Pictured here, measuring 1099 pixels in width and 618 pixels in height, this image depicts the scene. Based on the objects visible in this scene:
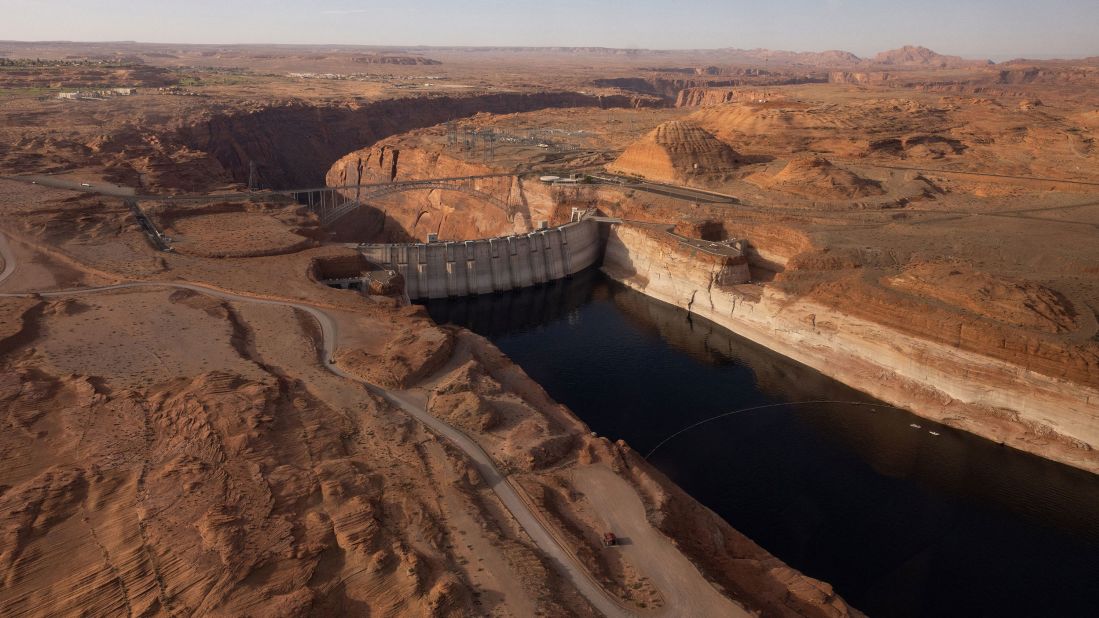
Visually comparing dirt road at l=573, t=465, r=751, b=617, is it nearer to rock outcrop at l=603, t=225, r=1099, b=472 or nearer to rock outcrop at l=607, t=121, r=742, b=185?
rock outcrop at l=603, t=225, r=1099, b=472

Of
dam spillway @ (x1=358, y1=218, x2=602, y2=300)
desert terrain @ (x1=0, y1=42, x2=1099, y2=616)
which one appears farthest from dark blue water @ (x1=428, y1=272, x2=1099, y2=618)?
dam spillway @ (x1=358, y1=218, x2=602, y2=300)

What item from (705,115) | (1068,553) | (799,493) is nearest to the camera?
(1068,553)

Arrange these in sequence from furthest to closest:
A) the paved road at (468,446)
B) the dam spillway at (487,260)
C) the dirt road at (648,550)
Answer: the dam spillway at (487,260) → the paved road at (468,446) → the dirt road at (648,550)

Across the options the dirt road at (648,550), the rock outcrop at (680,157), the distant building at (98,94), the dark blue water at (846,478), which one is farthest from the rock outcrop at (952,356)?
the distant building at (98,94)

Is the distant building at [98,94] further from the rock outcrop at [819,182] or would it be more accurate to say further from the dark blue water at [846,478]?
the rock outcrop at [819,182]

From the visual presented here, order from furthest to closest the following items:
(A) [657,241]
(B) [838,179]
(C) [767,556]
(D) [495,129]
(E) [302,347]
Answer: (D) [495,129], (B) [838,179], (A) [657,241], (E) [302,347], (C) [767,556]

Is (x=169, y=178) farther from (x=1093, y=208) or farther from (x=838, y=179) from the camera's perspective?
(x=1093, y=208)

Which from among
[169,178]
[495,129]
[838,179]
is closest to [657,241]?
[838,179]
